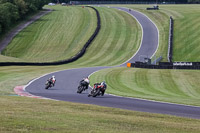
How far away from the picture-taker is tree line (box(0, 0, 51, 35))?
95938mm

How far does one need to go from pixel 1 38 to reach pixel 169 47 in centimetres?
3665

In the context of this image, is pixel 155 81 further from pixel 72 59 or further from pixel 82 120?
pixel 72 59

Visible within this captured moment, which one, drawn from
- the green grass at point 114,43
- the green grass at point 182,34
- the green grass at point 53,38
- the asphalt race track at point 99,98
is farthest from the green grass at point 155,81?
the green grass at point 53,38

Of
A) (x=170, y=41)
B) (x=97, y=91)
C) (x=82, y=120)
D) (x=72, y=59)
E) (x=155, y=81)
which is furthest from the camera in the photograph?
(x=170, y=41)

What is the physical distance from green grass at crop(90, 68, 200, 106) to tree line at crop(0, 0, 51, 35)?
163 feet

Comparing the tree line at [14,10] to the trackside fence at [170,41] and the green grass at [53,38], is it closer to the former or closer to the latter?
the green grass at [53,38]

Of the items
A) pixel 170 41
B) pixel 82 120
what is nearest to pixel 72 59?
pixel 170 41

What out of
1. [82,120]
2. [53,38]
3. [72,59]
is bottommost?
Result: [72,59]

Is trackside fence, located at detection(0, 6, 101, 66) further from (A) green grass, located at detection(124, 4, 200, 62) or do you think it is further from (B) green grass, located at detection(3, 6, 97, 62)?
(A) green grass, located at detection(124, 4, 200, 62)

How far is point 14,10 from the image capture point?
350 ft

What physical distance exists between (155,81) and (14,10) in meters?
68.2

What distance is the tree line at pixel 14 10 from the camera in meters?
95.9

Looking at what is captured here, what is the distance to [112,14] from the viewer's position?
118 metres

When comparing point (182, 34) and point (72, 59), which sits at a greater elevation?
point (182, 34)
